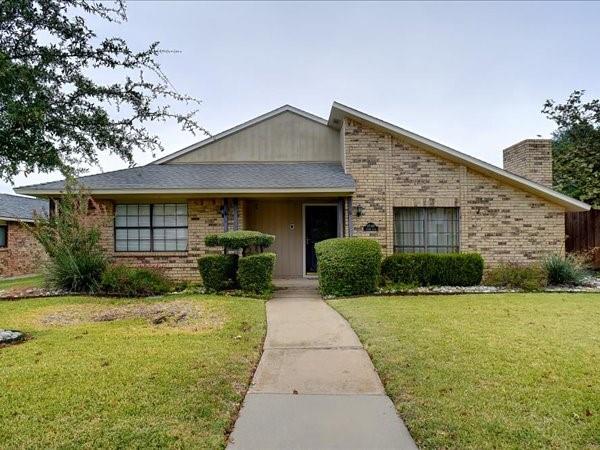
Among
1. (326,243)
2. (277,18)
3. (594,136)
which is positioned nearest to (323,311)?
(326,243)

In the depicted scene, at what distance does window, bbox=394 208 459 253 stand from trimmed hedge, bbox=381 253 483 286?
997mm

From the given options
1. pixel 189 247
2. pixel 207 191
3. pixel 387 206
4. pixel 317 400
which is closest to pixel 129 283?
pixel 189 247

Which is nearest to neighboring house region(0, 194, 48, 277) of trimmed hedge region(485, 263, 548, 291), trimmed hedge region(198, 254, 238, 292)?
trimmed hedge region(198, 254, 238, 292)

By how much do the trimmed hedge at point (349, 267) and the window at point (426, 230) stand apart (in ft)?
7.93

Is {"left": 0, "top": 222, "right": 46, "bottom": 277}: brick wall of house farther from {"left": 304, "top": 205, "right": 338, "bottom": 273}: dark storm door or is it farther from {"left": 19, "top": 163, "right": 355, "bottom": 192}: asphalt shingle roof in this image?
{"left": 304, "top": 205, "right": 338, "bottom": 273}: dark storm door

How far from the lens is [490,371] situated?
4566 mm

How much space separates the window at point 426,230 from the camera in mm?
12508

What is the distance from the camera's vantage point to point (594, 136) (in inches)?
773

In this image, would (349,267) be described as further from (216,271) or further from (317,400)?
(317,400)

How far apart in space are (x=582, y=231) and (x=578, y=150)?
5499 millimetres

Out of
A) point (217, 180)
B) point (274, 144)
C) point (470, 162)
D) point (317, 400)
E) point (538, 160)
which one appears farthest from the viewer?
point (274, 144)

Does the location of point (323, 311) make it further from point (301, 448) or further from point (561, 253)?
point (561, 253)

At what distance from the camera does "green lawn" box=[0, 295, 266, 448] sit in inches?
128

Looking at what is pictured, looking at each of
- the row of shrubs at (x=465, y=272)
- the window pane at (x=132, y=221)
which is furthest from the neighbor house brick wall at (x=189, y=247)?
the row of shrubs at (x=465, y=272)
